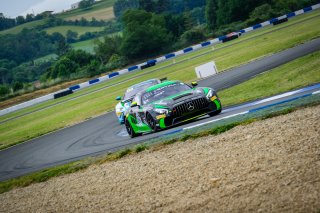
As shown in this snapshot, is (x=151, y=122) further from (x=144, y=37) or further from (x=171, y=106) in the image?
(x=144, y=37)

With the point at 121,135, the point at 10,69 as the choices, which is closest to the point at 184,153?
the point at 121,135

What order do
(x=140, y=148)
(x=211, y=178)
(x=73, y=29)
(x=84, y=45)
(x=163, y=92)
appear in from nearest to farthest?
(x=211, y=178) < (x=140, y=148) < (x=163, y=92) < (x=84, y=45) < (x=73, y=29)

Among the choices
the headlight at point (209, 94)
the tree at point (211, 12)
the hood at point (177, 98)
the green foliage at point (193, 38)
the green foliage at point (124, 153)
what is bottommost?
the green foliage at point (193, 38)

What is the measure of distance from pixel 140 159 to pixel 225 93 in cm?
970

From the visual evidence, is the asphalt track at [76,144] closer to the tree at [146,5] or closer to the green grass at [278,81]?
the green grass at [278,81]

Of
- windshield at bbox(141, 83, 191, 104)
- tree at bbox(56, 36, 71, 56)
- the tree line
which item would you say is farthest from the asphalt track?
tree at bbox(56, 36, 71, 56)

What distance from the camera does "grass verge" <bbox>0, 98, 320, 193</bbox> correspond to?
35.0 feet

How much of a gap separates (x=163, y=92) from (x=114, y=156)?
3390 millimetres

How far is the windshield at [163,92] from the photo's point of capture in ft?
48.2

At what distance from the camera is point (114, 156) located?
12.2 meters

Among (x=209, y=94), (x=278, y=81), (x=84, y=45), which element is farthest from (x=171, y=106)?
(x=84, y=45)

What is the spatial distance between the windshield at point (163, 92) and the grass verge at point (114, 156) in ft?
9.14

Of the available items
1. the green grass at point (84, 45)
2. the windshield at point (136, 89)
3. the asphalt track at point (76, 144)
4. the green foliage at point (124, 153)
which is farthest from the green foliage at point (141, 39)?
the green foliage at point (124, 153)

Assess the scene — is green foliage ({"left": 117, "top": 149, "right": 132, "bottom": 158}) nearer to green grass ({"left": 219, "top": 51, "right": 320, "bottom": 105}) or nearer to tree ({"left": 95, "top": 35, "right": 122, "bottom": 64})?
green grass ({"left": 219, "top": 51, "right": 320, "bottom": 105})
